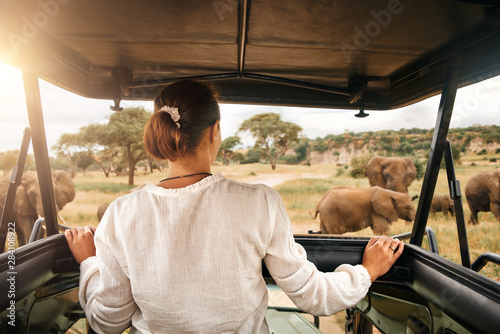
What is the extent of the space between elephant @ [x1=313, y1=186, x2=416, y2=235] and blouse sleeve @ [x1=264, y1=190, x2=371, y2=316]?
5917 mm

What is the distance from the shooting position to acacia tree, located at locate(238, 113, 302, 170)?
33.4ft

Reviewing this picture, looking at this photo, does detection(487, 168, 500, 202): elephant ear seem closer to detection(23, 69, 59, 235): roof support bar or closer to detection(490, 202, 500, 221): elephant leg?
detection(490, 202, 500, 221): elephant leg

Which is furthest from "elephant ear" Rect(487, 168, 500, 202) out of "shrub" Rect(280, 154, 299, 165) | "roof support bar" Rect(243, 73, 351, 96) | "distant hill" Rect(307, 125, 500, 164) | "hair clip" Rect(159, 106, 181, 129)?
"hair clip" Rect(159, 106, 181, 129)

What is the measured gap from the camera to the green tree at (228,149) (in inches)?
282

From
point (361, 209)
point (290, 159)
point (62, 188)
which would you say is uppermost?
point (290, 159)

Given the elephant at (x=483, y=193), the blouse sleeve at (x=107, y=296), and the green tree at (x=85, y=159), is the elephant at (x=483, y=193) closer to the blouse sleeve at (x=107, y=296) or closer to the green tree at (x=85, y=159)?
the blouse sleeve at (x=107, y=296)

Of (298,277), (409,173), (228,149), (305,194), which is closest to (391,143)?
(409,173)

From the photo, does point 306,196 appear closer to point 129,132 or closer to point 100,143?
point 129,132

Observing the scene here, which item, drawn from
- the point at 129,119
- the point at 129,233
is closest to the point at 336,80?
the point at 129,233

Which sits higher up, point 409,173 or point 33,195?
point 409,173

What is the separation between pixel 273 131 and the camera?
420 inches

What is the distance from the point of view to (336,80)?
122cm

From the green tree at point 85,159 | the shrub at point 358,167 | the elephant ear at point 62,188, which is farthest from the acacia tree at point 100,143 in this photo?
the shrub at point 358,167

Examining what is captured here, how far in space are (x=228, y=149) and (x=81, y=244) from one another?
666 centimetres
